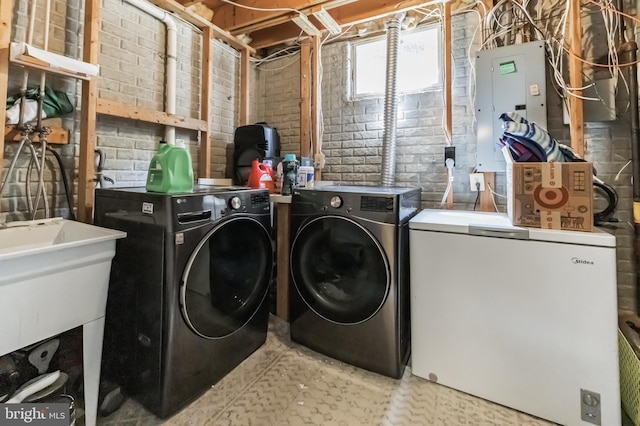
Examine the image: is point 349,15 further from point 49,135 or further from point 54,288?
point 54,288

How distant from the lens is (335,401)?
1409 mm

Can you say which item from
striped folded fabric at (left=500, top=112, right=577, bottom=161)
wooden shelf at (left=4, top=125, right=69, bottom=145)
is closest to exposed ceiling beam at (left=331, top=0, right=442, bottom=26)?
striped folded fabric at (left=500, top=112, right=577, bottom=161)

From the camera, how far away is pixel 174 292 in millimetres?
1232

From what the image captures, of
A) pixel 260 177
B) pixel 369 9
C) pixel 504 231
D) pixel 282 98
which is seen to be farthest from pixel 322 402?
pixel 369 9

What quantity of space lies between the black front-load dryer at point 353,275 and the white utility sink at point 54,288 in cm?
90

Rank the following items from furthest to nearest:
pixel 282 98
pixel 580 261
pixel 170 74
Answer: pixel 282 98
pixel 170 74
pixel 580 261

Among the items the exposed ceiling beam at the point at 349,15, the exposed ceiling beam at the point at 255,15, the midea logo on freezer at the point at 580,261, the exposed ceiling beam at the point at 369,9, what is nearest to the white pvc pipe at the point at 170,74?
the exposed ceiling beam at the point at 255,15

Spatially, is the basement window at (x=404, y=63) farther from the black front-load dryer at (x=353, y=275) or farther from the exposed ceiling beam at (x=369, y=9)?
the black front-load dryer at (x=353, y=275)

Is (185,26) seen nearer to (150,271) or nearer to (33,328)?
(150,271)

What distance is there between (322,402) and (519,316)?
0.94 metres

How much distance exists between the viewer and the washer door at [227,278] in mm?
1333

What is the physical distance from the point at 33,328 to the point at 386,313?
4.50 feet

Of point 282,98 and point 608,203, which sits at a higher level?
point 282,98

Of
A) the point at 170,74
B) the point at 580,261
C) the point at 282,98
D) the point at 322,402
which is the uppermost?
the point at 282,98
